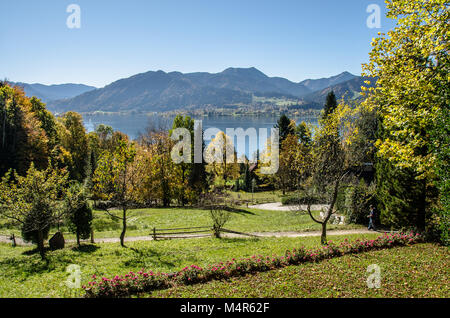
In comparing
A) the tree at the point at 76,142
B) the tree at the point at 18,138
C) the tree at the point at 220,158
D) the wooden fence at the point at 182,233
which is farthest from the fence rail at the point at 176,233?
the tree at the point at 76,142

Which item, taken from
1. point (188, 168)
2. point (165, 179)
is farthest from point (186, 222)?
A: point (188, 168)

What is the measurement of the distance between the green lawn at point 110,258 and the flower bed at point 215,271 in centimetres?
121

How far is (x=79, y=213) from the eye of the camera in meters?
15.6

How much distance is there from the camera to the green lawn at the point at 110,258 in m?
9.38

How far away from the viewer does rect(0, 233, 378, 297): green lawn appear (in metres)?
9.38

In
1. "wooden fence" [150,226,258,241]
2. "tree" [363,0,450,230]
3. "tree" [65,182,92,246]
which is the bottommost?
"wooden fence" [150,226,258,241]

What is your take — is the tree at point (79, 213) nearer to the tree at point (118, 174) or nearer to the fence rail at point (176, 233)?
the tree at point (118, 174)

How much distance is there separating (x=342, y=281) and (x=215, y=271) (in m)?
4.51

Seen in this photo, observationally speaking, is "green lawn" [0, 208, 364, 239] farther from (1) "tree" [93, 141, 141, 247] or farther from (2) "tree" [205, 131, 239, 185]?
(2) "tree" [205, 131, 239, 185]

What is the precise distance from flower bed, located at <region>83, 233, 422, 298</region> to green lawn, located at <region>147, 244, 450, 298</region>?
38 cm

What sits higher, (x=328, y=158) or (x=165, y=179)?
(x=328, y=158)

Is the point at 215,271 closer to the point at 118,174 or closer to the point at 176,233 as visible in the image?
the point at 118,174

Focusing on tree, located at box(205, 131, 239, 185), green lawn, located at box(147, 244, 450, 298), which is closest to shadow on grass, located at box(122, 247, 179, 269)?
green lawn, located at box(147, 244, 450, 298)

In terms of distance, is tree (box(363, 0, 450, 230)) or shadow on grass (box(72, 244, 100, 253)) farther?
shadow on grass (box(72, 244, 100, 253))
